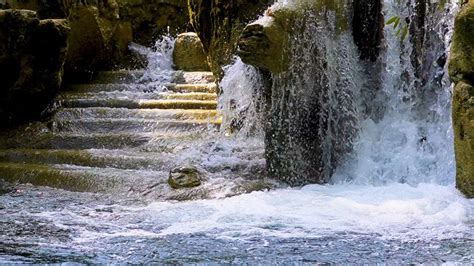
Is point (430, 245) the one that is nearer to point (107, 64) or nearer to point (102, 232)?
point (102, 232)

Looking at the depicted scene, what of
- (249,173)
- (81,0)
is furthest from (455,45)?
(81,0)

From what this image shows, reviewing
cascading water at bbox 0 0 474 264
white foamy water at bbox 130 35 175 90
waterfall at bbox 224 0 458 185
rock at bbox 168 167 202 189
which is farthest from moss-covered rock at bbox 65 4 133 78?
waterfall at bbox 224 0 458 185

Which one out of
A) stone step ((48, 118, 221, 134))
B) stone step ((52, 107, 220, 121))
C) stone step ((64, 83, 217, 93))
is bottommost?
stone step ((48, 118, 221, 134))

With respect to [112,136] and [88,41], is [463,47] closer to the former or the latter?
[112,136]

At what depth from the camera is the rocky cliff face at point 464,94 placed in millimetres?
5230

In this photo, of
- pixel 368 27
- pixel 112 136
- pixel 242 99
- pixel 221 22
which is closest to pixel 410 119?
pixel 368 27

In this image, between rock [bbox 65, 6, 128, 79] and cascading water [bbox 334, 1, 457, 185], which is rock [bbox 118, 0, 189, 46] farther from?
cascading water [bbox 334, 1, 457, 185]

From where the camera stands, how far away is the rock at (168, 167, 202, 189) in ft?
20.9

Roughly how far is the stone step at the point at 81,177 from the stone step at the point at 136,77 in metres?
4.77

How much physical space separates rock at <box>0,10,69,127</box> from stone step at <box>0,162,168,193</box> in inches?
77.9

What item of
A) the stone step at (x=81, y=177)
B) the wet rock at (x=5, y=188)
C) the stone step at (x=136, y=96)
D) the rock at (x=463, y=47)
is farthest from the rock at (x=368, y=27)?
the wet rock at (x=5, y=188)

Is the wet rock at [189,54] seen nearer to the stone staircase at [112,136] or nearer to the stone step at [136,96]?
the stone staircase at [112,136]

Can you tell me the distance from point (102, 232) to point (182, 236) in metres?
0.62

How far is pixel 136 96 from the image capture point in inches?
424
